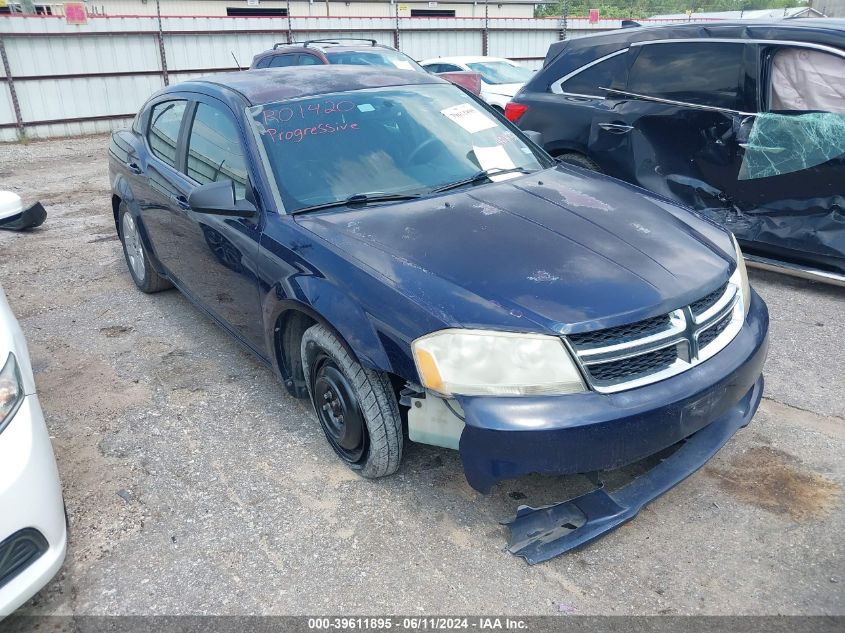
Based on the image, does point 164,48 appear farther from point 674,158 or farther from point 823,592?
point 823,592

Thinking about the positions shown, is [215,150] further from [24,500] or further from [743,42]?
[743,42]

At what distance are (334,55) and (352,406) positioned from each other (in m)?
9.00

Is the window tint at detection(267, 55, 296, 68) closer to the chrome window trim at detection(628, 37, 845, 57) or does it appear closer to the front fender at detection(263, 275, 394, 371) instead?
the chrome window trim at detection(628, 37, 845, 57)

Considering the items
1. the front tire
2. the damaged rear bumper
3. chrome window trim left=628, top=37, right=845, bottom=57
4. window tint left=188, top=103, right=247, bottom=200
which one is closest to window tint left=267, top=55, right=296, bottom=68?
chrome window trim left=628, top=37, right=845, bottom=57

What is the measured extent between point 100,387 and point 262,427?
3.78 ft

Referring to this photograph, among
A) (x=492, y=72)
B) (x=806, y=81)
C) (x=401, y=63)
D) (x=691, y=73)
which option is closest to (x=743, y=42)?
(x=691, y=73)

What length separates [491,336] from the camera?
236 cm

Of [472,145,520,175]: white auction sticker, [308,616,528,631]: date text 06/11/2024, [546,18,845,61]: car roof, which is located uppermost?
Answer: [546,18,845,61]: car roof

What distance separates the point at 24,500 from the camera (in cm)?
215

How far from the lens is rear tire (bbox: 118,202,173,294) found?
502 centimetres

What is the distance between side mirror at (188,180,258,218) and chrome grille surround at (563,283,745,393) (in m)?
1.65

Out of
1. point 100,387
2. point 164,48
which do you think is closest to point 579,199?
point 100,387

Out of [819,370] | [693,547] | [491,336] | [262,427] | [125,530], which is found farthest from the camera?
[819,370]

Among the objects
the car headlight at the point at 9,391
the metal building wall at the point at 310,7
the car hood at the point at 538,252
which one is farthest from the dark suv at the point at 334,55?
the metal building wall at the point at 310,7
